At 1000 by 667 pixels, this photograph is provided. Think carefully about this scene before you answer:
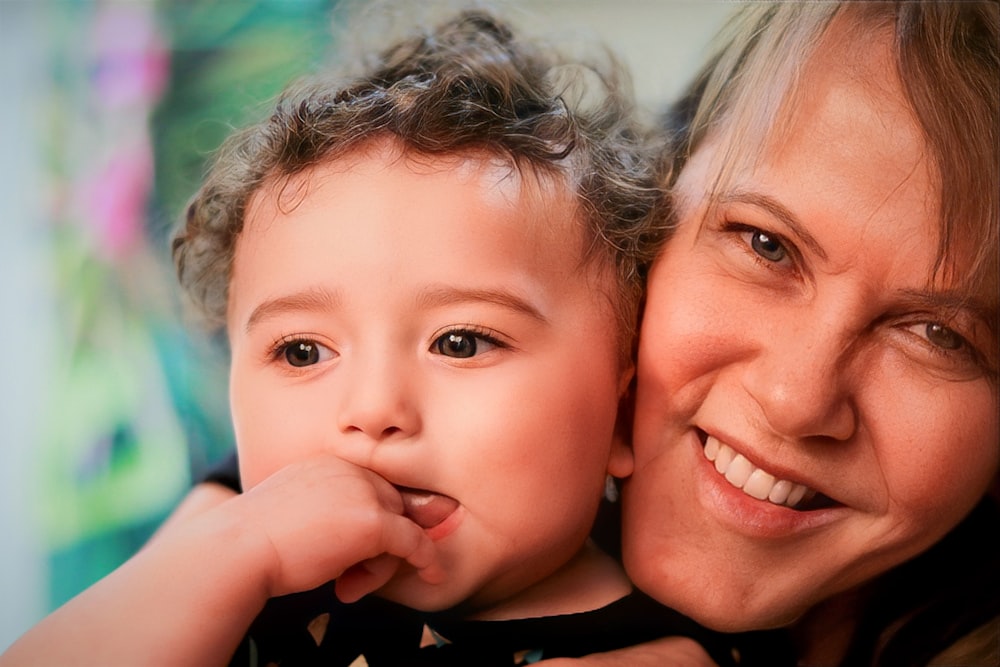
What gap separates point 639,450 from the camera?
39.6 inches

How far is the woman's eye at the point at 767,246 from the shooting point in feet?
3.16

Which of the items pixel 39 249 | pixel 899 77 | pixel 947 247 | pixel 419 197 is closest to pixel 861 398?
pixel 947 247

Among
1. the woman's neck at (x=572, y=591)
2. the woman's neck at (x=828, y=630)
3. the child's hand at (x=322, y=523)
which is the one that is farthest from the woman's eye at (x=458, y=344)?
the woman's neck at (x=828, y=630)

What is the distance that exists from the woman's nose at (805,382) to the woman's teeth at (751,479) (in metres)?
0.05

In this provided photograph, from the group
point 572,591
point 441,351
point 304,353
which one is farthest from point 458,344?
point 572,591

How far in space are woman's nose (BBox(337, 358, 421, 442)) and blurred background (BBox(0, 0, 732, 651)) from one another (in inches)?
9.3

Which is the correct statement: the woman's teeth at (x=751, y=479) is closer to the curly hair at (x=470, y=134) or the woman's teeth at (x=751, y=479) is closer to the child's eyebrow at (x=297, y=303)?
the curly hair at (x=470, y=134)

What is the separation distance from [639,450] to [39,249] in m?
0.61

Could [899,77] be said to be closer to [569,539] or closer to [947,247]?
[947,247]

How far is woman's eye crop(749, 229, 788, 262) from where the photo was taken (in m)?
0.96

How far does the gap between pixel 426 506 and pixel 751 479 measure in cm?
30

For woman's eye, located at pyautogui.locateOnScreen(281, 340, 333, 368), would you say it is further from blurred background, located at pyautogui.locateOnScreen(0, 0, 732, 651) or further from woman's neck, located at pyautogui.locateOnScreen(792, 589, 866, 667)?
woman's neck, located at pyautogui.locateOnScreen(792, 589, 866, 667)

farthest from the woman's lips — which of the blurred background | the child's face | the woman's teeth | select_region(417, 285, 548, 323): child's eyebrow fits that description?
the blurred background

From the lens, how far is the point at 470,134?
3.08ft
